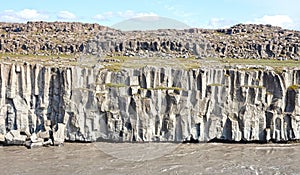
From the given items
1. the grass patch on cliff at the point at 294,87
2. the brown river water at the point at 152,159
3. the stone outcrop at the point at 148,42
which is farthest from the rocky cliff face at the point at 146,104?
the stone outcrop at the point at 148,42

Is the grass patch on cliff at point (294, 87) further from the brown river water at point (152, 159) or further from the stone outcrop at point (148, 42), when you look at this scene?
the stone outcrop at point (148, 42)

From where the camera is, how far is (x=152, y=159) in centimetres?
2355

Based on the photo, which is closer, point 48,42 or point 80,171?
point 80,171

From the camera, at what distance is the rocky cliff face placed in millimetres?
26562

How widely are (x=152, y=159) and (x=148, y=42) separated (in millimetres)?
34624

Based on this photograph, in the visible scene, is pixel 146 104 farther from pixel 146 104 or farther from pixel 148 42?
pixel 148 42

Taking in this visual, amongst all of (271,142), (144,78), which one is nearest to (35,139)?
(144,78)

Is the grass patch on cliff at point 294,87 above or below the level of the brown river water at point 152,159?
above

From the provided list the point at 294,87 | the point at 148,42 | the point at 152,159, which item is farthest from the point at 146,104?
the point at 148,42

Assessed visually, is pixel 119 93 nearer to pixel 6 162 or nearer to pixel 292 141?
pixel 6 162

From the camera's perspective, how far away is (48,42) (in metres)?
67.1

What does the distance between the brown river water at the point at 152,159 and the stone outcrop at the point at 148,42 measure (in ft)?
28.1

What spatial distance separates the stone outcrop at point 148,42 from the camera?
40.9m

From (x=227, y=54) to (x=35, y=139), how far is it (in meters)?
38.8
